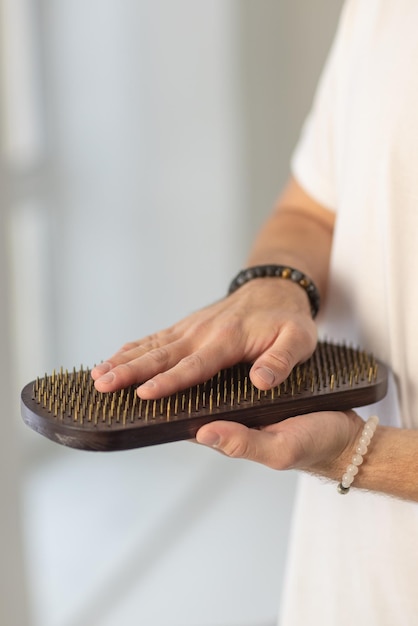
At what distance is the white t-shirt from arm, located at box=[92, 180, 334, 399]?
0.07 metres

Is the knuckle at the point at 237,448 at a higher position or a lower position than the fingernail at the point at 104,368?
lower

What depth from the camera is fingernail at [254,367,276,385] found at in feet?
1.91

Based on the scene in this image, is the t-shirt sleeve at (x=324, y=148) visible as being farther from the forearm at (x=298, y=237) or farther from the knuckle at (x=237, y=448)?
the knuckle at (x=237, y=448)

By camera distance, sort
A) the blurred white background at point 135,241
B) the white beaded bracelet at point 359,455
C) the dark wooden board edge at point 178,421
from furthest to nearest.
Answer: the blurred white background at point 135,241, the white beaded bracelet at point 359,455, the dark wooden board edge at point 178,421

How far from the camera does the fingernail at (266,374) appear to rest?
1.91 ft

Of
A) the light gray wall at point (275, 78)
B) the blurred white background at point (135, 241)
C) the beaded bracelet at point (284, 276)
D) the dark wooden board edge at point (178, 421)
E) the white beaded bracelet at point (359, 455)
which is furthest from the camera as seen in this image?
the light gray wall at point (275, 78)

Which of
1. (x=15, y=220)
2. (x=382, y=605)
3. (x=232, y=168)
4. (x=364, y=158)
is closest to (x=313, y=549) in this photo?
(x=382, y=605)

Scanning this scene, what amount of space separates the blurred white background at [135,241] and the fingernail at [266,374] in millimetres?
920

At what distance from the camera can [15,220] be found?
1.67m

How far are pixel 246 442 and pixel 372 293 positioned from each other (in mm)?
273

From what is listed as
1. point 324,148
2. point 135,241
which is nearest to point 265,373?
point 324,148

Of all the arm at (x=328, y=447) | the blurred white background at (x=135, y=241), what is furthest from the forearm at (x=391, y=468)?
the blurred white background at (x=135, y=241)

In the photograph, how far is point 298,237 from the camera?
85 centimetres

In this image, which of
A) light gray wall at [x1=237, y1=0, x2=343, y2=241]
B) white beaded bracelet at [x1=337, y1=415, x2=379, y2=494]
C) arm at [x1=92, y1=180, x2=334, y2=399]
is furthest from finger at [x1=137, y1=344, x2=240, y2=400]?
light gray wall at [x1=237, y1=0, x2=343, y2=241]
